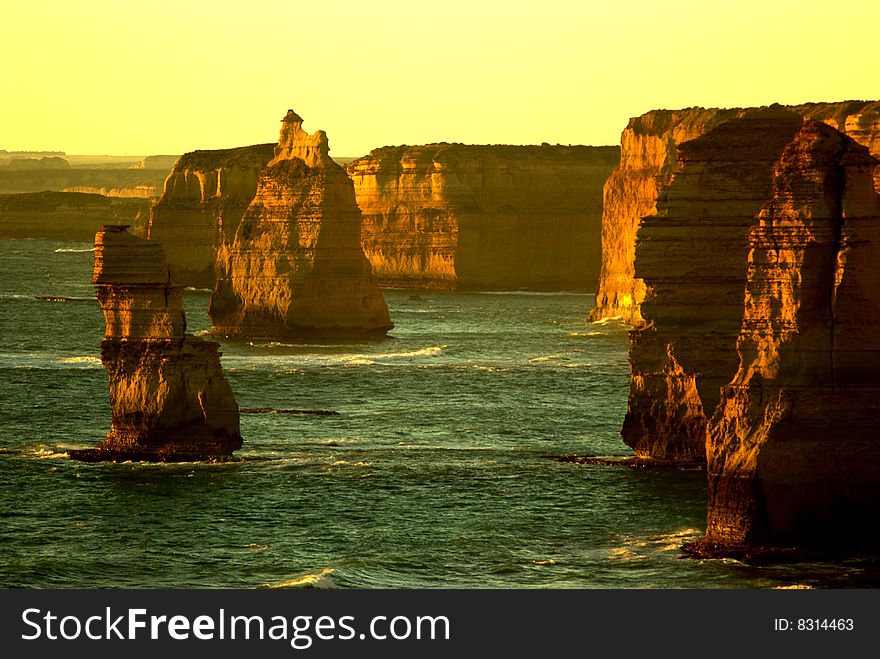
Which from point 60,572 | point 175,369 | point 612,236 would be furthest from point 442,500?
point 612,236

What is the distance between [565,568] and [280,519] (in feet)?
33.3

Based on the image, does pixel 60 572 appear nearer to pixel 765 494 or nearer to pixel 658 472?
pixel 765 494

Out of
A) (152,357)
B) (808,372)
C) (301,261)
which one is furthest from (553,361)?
(808,372)

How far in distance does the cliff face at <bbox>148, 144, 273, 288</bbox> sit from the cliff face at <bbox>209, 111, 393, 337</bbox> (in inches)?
2138

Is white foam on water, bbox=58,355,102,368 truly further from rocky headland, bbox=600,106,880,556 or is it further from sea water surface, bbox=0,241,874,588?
rocky headland, bbox=600,106,880,556

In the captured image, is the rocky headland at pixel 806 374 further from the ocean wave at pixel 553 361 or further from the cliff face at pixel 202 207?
the cliff face at pixel 202 207

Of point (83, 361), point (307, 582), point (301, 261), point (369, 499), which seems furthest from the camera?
point (301, 261)

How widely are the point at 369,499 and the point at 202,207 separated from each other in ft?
458

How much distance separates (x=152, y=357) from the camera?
56969 millimetres

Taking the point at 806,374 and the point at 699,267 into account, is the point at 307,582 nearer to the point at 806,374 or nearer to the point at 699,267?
the point at 806,374

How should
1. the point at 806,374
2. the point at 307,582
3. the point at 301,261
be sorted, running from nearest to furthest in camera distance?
the point at 806,374 < the point at 307,582 < the point at 301,261

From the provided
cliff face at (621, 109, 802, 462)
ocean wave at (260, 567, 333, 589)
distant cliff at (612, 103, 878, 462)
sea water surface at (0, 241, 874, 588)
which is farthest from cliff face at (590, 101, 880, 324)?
ocean wave at (260, 567, 333, 589)

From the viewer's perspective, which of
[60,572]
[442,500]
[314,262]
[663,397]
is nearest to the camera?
[60,572]

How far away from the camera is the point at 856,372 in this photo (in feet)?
135
